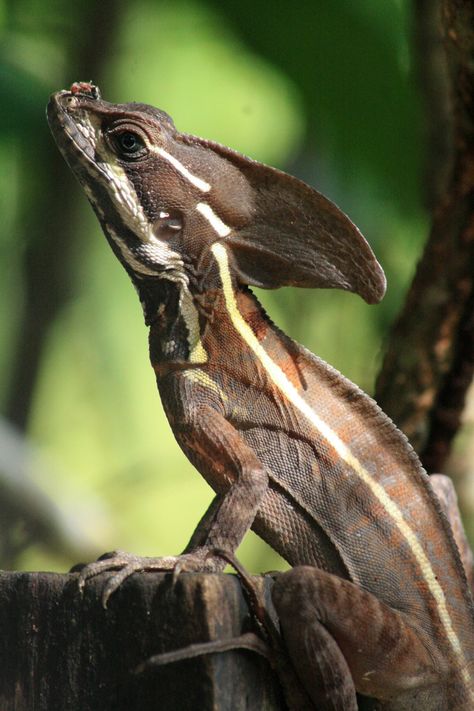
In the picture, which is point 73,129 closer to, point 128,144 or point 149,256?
point 128,144

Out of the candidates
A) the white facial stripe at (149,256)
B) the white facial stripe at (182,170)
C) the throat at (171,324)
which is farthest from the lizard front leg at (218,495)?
the white facial stripe at (182,170)

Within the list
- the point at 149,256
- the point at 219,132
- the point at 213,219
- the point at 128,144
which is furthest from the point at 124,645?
the point at 219,132

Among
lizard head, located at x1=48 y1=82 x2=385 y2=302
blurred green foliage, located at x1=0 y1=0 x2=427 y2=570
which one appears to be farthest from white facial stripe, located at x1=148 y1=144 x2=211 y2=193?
blurred green foliage, located at x1=0 y1=0 x2=427 y2=570

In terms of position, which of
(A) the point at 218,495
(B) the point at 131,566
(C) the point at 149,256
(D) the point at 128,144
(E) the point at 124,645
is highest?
(D) the point at 128,144

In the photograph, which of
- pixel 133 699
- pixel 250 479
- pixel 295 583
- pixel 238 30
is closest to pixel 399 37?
pixel 238 30

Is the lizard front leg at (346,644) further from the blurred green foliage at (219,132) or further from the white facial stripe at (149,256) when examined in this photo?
the blurred green foliage at (219,132)

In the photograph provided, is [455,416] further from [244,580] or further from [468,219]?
[244,580]
